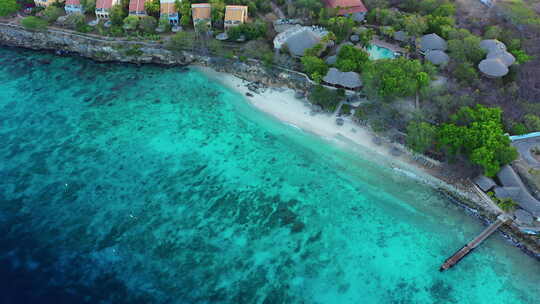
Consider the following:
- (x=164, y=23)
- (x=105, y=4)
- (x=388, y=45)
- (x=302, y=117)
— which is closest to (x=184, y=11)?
(x=164, y=23)

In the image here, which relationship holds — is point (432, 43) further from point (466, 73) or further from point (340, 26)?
point (340, 26)

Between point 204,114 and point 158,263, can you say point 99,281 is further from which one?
point 204,114

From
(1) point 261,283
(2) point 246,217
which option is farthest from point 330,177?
(1) point 261,283

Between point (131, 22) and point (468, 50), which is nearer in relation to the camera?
point (468, 50)

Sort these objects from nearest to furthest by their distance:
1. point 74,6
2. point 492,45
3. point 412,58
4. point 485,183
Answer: point 485,183
point 492,45
point 412,58
point 74,6

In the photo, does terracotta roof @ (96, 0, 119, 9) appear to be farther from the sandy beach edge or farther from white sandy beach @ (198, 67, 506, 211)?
white sandy beach @ (198, 67, 506, 211)

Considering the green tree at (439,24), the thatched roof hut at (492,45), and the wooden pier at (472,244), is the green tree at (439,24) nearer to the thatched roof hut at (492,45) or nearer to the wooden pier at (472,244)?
the thatched roof hut at (492,45)

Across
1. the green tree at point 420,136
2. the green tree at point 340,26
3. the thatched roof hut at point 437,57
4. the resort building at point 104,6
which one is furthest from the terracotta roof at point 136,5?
the green tree at point 420,136
